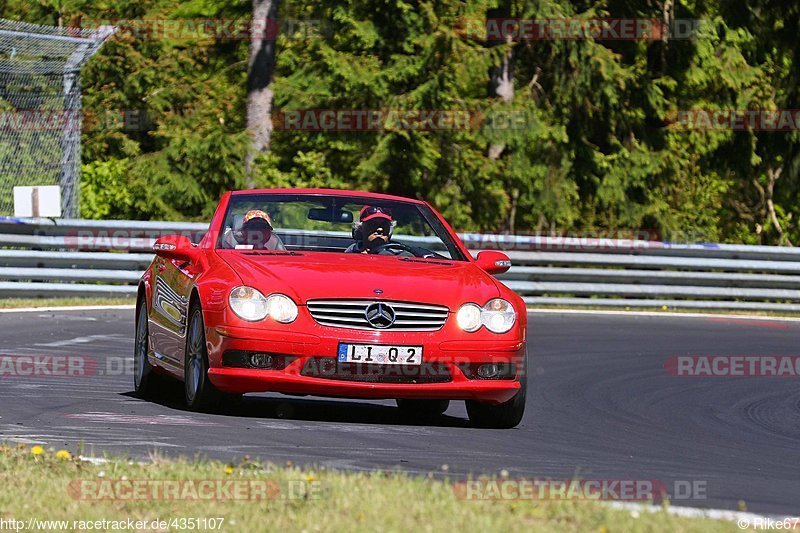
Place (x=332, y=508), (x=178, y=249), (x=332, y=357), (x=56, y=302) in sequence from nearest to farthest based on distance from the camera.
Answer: (x=332, y=508)
(x=332, y=357)
(x=178, y=249)
(x=56, y=302)

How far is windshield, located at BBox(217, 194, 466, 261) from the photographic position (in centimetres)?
1054

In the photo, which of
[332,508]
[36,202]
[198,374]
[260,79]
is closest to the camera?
[332,508]

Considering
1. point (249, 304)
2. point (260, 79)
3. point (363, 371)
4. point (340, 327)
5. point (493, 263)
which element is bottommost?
point (363, 371)

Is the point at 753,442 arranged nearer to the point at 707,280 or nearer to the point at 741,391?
the point at 741,391

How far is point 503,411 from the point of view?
993cm

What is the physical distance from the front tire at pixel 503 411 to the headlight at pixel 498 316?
0.31 m

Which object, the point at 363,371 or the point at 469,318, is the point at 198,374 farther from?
the point at 469,318

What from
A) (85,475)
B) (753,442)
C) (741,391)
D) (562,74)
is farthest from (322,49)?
(85,475)

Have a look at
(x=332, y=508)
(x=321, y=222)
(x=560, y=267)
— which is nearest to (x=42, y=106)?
(x=560, y=267)

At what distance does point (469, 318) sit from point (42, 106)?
59.5 ft

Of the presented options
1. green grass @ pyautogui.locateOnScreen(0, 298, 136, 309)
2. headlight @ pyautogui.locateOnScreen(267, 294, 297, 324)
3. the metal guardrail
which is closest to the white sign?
the metal guardrail

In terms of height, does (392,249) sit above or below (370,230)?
below

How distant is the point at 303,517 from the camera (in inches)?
227

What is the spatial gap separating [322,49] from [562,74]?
4.97 meters
